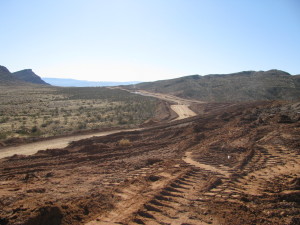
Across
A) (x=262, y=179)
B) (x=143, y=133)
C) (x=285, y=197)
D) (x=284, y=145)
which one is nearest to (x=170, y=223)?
(x=285, y=197)

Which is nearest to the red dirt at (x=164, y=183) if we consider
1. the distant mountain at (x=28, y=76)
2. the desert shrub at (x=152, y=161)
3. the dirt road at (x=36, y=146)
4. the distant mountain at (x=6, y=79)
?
the desert shrub at (x=152, y=161)

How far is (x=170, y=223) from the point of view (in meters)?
5.23

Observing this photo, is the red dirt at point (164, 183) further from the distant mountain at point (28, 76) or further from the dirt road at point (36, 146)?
the distant mountain at point (28, 76)

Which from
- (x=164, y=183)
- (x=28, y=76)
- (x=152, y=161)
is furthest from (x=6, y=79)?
(x=164, y=183)

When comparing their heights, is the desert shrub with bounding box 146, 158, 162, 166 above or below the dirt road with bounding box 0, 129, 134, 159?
above

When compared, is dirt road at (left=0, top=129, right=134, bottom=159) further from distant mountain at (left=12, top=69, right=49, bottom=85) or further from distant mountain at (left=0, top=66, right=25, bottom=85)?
distant mountain at (left=12, top=69, right=49, bottom=85)

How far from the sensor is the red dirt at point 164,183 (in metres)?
5.45

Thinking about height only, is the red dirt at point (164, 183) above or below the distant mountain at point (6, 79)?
below

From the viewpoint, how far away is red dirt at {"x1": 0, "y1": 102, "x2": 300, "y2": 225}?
5.45 meters

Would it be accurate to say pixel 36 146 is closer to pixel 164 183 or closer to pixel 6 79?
pixel 164 183

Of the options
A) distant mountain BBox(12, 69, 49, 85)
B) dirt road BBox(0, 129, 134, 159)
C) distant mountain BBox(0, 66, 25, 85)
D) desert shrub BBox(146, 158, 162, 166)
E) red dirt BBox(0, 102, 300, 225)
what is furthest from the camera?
distant mountain BBox(12, 69, 49, 85)

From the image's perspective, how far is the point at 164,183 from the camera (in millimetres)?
7422

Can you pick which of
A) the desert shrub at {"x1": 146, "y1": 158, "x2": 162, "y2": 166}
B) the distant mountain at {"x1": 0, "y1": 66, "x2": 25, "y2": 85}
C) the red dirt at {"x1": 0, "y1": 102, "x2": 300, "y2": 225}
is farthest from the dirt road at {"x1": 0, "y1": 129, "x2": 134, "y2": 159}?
the distant mountain at {"x1": 0, "y1": 66, "x2": 25, "y2": 85}

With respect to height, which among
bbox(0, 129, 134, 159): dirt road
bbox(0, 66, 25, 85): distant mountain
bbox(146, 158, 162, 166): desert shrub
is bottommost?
bbox(0, 129, 134, 159): dirt road
